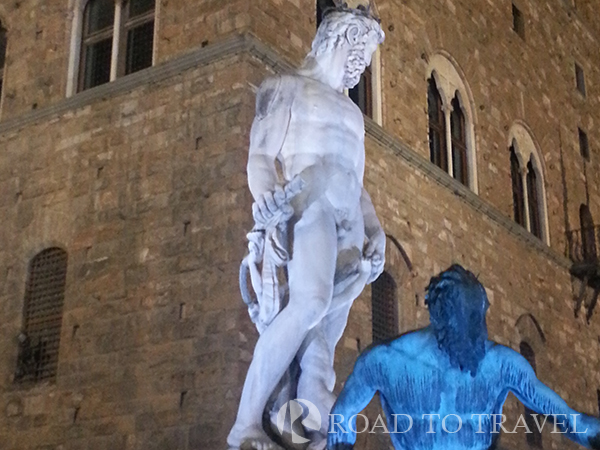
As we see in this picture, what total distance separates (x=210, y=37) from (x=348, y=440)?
809 centimetres

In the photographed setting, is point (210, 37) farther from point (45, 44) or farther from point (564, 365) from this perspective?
point (564, 365)

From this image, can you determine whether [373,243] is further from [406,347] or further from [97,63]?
[97,63]

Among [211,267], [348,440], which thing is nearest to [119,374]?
[211,267]

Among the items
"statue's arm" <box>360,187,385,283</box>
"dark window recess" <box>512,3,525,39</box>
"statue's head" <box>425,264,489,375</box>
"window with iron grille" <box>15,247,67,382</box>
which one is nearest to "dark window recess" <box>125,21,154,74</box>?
"window with iron grille" <box>15,247,67,382</box>

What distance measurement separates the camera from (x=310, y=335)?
4.52 m

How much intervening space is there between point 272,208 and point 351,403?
7.04ft

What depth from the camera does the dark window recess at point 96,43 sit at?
36.2 feet

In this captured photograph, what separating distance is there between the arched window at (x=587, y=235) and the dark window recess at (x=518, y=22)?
11.8ft

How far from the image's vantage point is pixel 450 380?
2264 mm

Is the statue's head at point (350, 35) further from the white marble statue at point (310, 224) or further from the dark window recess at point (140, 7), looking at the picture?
the dark window recess at point (140, 7)

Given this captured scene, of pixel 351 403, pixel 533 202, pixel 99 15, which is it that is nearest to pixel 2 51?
pixel 99 15

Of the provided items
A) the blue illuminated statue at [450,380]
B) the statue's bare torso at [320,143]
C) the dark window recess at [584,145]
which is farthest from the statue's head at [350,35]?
the dark window recess at [584,145]

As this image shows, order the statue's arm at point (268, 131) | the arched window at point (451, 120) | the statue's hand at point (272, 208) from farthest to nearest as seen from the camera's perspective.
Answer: the arched window at point (451, 120)
the statue's arm at point (268, 131)
the statue's hand at point (272, 208)

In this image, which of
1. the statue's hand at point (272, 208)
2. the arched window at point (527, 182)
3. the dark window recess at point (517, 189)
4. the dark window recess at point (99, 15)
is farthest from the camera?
the arched window at point (527, 182)
